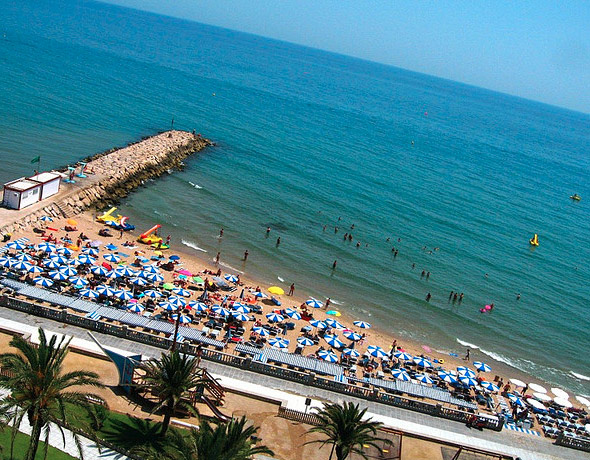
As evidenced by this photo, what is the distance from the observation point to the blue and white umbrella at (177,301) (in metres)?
40.9

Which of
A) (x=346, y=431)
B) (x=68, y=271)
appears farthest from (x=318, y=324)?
(x=346, y=431)

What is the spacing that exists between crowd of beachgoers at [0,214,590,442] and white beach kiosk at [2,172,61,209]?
3.68 metres

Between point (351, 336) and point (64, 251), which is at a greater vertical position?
point (64, 251)

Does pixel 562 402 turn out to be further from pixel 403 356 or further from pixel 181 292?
pixel 181 292

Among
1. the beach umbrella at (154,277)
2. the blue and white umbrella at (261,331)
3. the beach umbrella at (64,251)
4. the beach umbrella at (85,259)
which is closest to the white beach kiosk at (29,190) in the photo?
the beach umbrella at (64,251)

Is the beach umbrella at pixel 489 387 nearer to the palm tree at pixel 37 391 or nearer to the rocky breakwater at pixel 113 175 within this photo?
the palm tree at pixel 37 391

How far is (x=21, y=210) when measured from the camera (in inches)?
2031

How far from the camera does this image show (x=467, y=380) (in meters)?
40.7

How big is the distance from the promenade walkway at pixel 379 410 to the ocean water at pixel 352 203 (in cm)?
1889

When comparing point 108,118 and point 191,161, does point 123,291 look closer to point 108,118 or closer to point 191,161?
point 191,161

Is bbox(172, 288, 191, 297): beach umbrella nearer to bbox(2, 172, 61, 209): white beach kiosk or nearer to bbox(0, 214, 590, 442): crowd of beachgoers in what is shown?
bbox(0, 214, 590, 442): crowd of beachgoers

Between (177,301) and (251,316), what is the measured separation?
653 cm

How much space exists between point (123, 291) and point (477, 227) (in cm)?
5708

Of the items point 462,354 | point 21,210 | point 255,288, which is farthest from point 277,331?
point 21,210
